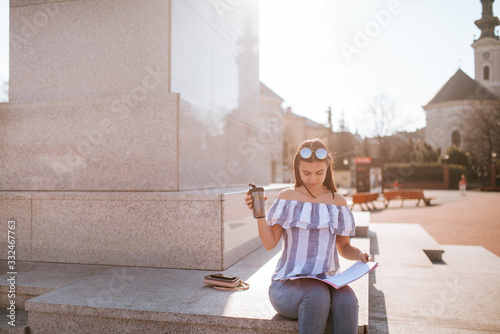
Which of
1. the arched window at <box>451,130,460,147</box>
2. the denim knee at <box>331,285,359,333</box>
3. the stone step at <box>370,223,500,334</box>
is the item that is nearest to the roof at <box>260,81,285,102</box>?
the arched window at <box>451,130,460,147</box>

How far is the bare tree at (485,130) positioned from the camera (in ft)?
149

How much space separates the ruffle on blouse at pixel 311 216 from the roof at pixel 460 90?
6717 cm

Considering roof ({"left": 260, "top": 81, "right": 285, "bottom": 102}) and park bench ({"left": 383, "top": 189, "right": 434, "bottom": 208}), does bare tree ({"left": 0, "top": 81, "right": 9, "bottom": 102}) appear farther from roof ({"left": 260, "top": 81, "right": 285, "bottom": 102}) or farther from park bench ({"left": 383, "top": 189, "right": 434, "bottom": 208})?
roof ({"left": 260, "top": 81, "right": 285, "bottom": 102})

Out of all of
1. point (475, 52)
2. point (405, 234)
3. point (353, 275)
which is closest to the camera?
point (353, 275)

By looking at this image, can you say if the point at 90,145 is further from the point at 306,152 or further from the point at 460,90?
the point at 460,90

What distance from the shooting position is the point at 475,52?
6938 cm

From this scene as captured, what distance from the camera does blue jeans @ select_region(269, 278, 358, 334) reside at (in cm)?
235

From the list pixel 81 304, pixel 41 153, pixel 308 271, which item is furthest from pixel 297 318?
pixel 41 153

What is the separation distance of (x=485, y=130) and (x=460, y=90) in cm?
2011

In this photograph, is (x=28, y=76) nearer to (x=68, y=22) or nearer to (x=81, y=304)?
(x=68, y=22)

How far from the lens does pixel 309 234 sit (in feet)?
8.93

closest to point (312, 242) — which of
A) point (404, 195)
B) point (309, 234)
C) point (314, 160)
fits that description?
point (309, 234)

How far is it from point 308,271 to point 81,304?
1709mm

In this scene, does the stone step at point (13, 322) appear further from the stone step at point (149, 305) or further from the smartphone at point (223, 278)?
the smartphone at point (223, 278)
